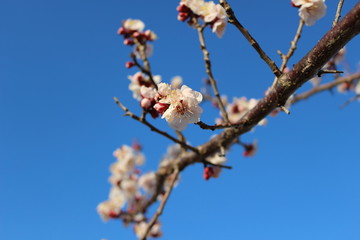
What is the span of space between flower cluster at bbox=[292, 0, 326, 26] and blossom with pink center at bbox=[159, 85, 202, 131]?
1045 mm

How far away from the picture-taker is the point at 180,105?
1.31m

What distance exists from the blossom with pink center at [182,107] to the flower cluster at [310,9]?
3.43 ft

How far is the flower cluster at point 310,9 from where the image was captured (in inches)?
72.6

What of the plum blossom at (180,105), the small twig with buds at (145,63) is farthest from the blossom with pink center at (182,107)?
the small twig with buds at (145,63)

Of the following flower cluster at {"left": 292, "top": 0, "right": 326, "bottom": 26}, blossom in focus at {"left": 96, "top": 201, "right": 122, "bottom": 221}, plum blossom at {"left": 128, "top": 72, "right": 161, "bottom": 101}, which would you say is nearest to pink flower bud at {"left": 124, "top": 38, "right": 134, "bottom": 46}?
plum blossom at {"left": 128, "top": 72, "right": 161, "bottom": 101}

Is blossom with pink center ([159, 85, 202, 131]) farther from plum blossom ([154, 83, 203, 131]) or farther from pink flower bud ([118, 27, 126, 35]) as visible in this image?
pink flower bud ([118, 27, 126, 35])

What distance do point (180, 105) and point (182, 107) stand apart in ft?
0.07

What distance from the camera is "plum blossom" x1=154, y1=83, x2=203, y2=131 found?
128 centimetres

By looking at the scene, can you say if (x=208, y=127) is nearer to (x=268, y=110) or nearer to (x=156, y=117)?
(x=268, y=110)

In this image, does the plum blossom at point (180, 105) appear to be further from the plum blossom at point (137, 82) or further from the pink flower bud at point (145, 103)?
the plum blossom at point (137, 82)

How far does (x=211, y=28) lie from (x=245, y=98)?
2993mm

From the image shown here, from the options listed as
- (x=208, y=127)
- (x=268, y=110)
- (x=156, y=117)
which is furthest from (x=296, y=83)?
(x=156, y=117)

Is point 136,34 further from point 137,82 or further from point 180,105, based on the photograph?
point 180,105

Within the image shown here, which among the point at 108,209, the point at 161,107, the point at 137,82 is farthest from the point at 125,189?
the point at 161,107
